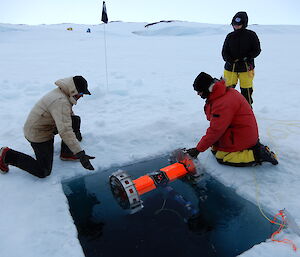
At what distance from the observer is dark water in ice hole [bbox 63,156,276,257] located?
7.95ft

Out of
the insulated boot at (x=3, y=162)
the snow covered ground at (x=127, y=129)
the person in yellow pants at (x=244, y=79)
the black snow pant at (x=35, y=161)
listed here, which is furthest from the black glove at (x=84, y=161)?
the person in yellow pants at (x=244, y=79)

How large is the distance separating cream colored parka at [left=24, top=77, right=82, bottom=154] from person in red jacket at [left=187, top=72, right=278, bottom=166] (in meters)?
1.43

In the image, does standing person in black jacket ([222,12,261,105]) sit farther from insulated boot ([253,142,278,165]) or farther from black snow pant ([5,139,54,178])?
black snow pant ([5,139,54,178])

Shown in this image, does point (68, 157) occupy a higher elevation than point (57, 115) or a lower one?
lower

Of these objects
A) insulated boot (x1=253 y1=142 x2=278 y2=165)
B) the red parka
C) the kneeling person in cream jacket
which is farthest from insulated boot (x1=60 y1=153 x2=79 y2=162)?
insulated boot (x1=253 y1=142 x2=278 y2=165)

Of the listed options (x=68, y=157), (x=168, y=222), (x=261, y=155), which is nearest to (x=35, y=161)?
(x=68, y=157)

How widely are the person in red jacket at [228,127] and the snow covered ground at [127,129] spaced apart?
0.61 feet

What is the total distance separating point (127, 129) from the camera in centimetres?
456

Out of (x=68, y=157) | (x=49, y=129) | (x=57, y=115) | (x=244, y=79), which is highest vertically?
(x=244, y=79)

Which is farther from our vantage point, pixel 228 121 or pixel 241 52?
pixel 241 52

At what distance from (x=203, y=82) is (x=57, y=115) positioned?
167 centimetres

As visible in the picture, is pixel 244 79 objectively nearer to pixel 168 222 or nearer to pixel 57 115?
pixel 168 222

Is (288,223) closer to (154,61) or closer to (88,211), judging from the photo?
(88,211)

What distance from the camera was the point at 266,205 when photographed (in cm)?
286
